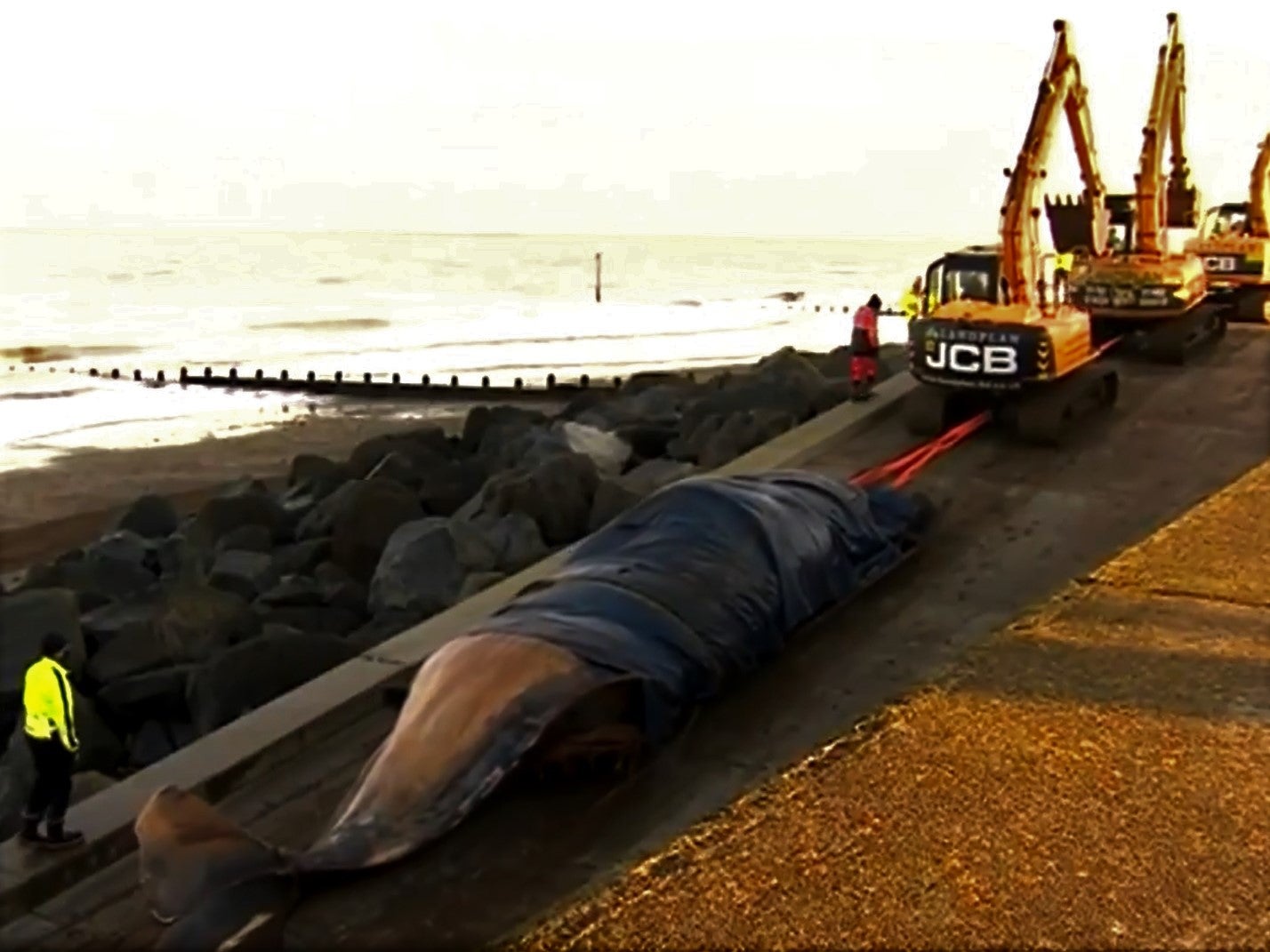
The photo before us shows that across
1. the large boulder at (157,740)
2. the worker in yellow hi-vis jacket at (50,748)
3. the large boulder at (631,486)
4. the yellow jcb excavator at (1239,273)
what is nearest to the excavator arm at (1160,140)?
the yellow jcb excavator at (1239,273)

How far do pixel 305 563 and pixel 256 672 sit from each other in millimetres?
3964

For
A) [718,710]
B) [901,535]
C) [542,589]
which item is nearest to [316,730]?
[542,589]

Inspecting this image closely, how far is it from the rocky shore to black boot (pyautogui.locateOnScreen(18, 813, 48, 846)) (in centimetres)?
129

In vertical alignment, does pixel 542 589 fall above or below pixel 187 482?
above

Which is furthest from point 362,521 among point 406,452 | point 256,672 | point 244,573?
point 406,452

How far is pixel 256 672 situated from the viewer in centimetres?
947

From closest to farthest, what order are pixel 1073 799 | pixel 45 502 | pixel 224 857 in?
1. pixel 224 857
2. pixel 1073 799
3. pixel 45 502

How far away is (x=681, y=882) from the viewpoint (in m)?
6.14

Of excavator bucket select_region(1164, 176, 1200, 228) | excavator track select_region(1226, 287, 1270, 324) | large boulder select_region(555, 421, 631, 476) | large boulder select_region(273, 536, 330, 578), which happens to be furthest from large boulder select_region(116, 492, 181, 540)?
excavator bucket select_region(1164, 176, 1200, 228)

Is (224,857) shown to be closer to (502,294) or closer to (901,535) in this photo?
(901,535)

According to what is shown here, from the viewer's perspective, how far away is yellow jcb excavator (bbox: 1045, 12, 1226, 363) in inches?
720

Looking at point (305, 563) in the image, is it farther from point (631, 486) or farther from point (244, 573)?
point (631, 486)

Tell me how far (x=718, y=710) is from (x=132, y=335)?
4969 centimetres

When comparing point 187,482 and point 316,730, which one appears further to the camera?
point 187,482
